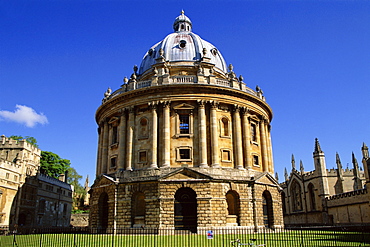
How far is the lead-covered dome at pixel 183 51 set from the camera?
4503 centimetres

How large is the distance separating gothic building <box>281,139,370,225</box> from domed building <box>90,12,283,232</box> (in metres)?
17.8

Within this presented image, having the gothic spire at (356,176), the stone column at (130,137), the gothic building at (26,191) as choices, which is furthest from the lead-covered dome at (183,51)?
the gothic spire at (356,176)

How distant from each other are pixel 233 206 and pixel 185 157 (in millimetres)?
6934

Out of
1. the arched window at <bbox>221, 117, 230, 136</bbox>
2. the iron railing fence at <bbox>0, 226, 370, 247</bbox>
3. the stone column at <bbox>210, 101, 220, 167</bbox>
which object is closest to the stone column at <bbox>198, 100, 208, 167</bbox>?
the stone column at <bbox>210, 101, 220, 167</bbox>

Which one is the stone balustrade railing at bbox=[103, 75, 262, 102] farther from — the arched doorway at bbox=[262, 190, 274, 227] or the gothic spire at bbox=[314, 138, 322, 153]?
the gothic spire at bbox=[314, 138, 322, 153]

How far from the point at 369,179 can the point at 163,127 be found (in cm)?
2712

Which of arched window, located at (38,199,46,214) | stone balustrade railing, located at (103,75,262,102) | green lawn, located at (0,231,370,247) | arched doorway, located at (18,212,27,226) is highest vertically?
stone balustrade railing, located at (103,75,262,102)

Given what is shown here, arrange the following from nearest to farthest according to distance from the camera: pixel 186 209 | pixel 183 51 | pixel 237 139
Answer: pixel 186 209 → pixel 237 139 → pixel 183 51

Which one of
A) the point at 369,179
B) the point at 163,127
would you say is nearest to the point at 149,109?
the point at 163,127

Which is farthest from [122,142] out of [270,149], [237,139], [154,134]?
[270,149]

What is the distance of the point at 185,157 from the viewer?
35031 millimetres

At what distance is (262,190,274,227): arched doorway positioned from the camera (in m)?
36.1

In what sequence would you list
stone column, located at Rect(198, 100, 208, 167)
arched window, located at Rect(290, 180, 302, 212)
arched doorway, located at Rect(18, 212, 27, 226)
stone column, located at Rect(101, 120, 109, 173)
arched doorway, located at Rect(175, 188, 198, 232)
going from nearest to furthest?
arched doorway, located at Rect(175, 188, 198, 232), stone column, located at Rect(198, 100, 208, 167), stone column, located at Rect(101, 120, 109, 173), arched doorway, located at Rect(18, 212, 27, 226), arched window, located at Rect(290, 180, 302, 212)

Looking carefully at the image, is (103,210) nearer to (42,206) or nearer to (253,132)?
(253,132)
